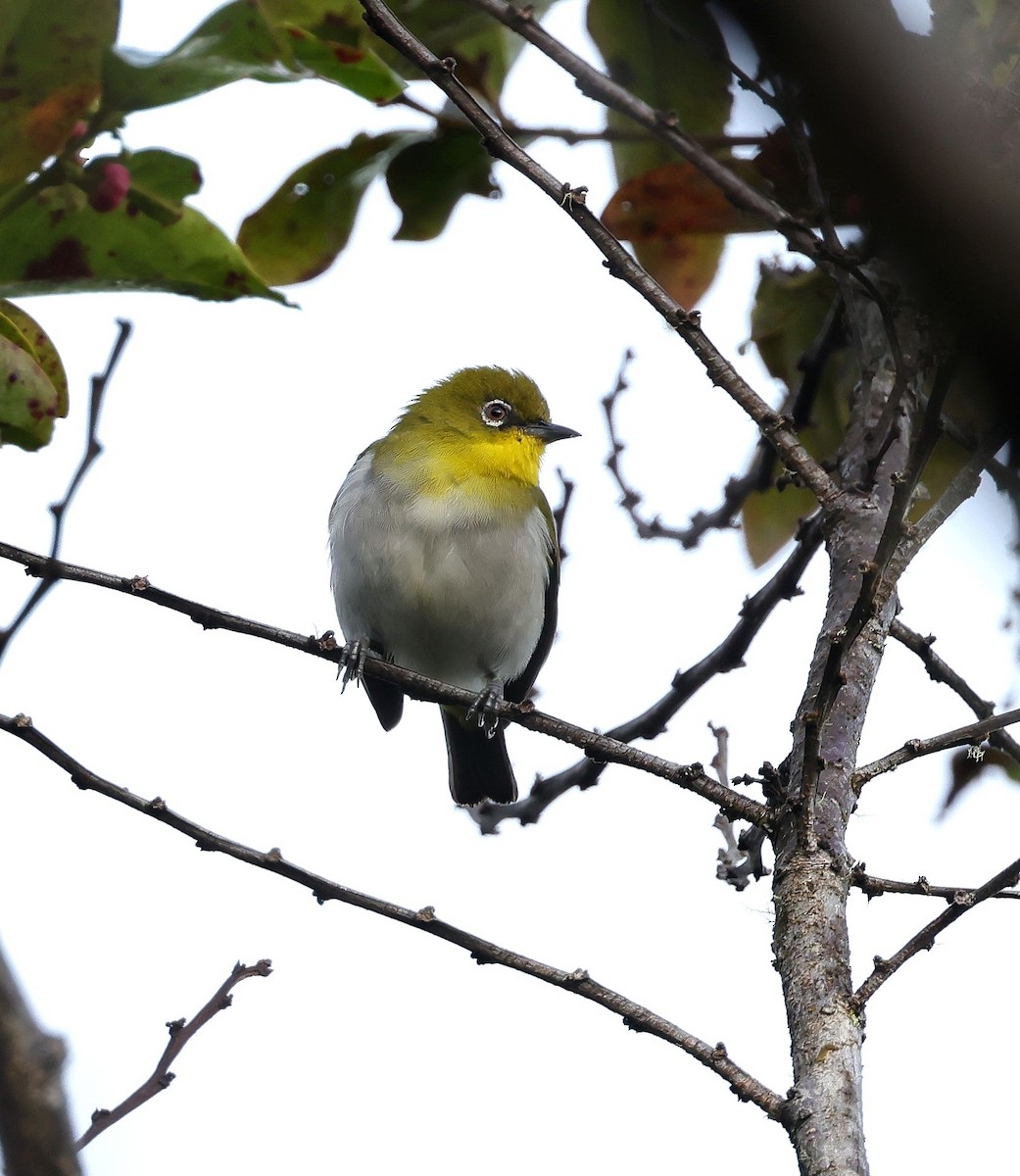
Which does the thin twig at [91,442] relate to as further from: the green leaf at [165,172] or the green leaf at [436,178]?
the green leaf at [436,178]

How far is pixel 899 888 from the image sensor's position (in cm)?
275

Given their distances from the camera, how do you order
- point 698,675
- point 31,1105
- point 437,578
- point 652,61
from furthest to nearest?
point 437,578
point 698,675
point 652,61
point 31,1105

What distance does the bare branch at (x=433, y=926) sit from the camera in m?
2.33

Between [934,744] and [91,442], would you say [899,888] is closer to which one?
[934,744]

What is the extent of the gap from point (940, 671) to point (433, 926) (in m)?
1.71

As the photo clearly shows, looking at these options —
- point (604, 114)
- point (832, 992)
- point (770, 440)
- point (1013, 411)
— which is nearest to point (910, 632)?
point (770, 440)

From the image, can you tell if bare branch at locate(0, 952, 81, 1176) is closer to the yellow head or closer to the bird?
the bird

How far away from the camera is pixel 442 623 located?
591 cm

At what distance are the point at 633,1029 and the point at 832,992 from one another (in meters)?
0.36

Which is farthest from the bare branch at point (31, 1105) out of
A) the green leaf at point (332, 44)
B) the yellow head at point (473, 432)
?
the yellow head at point (473, 432)

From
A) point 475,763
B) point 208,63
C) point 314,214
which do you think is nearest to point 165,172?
point 208,63

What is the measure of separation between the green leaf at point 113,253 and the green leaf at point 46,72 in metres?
0.11

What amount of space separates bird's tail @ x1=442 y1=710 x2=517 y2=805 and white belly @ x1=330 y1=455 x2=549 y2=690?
0.59 meters

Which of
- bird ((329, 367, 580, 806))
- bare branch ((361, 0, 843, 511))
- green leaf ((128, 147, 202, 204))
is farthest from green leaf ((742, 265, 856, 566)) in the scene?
green leaf ((128, 147, 202, 204))
